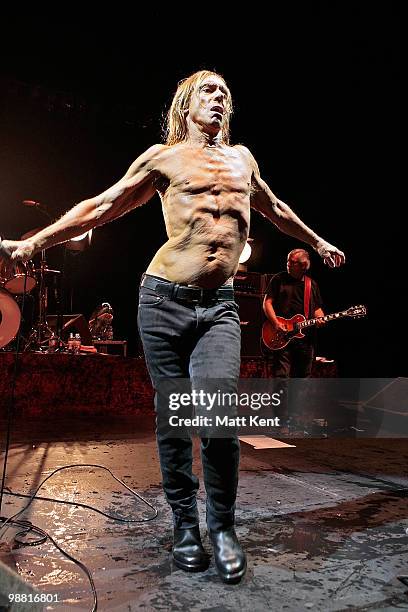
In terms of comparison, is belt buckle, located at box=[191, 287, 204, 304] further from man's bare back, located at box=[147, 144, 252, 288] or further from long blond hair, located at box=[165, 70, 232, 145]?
long blond hair, located at box=[165, 70, 232, 145]

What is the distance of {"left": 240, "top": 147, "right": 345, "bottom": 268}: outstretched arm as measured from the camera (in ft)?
8.61

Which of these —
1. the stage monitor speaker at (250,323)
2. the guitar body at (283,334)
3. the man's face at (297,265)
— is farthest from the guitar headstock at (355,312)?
the stage monitor speaker at (250,323)

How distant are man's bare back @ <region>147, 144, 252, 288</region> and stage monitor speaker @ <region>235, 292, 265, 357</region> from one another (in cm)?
636

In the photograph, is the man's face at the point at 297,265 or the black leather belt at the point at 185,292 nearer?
the black leather belt at the point at 185,292

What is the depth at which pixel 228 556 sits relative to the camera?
6.73 feet

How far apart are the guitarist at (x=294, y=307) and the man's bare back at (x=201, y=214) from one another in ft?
13.5

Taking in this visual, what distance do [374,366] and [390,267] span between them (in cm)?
216

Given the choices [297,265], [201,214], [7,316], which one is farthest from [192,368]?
[7,316]

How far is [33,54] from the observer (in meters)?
8.33

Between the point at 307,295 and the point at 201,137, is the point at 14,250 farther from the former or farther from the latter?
the point at 307,295

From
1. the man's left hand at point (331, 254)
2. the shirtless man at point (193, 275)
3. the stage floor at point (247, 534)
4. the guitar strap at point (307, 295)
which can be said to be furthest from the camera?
the guitar strap at point (307, 295)

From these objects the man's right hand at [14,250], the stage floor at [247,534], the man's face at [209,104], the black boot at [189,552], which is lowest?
the stage floor at [247,534]

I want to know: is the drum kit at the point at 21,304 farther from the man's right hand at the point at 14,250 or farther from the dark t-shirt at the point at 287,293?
the man's right hand at the point at 14,250

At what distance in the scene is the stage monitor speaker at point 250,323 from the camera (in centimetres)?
883
